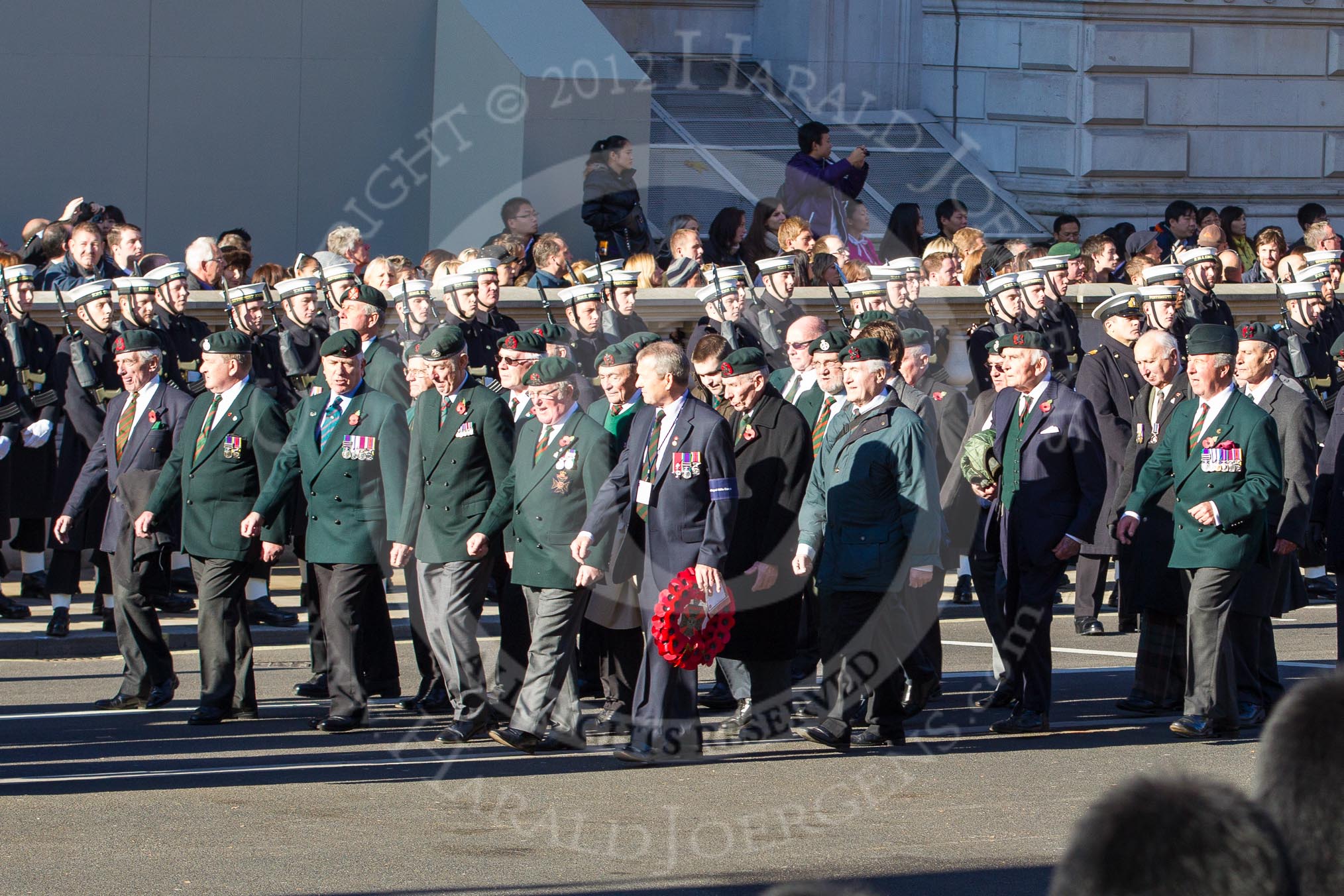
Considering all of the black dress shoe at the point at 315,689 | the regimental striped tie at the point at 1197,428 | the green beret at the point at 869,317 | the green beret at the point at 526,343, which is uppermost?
the green beret at the point at 869,317

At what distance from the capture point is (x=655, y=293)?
14.5 metres

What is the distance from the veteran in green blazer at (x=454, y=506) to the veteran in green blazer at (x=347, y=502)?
0.53 ft

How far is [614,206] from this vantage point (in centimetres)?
1570

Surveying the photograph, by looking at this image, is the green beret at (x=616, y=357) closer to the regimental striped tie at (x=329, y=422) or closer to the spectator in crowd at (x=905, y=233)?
the regimental striped tie at (x=329, y=422)

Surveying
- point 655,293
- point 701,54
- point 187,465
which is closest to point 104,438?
point 187,465

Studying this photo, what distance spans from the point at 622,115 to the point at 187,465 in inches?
330

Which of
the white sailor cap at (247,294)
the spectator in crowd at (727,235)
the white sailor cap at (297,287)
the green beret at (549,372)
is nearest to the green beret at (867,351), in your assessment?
the green beret at (549,372)

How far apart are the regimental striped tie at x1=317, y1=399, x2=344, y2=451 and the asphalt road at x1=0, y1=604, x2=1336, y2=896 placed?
1363 millimetres

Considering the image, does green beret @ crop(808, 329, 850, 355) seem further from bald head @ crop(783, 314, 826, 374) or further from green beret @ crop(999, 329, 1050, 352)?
bald head @ crop(783, 314, 826, 374)

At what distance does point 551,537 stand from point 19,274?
5.35 meters

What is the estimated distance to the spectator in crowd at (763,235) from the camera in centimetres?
1552

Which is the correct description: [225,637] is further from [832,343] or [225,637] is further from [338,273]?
[338,273]

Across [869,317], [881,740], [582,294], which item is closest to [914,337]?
[869,317]

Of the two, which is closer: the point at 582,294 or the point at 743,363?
the point at 743,363
